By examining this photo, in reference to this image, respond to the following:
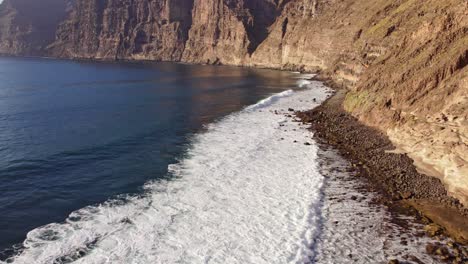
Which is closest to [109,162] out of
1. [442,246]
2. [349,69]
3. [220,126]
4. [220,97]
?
[220,126]

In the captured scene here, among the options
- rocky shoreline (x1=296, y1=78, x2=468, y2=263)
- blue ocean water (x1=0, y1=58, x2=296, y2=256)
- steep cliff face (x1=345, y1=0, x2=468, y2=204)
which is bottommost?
blue ocean water (x1=0, y1=58, x2=296, y2=256)

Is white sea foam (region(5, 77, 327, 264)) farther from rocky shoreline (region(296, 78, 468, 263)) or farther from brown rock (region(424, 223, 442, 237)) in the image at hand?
brown rock (region(424, 223, 442, 237))

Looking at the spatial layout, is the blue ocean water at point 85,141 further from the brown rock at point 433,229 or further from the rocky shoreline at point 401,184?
the brown rock at point 433,229

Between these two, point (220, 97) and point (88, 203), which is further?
point (220, 97)

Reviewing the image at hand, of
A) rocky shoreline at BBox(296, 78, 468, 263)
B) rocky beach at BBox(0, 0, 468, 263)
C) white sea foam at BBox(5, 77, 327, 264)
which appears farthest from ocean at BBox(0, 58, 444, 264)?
rocky shoreline at BBox(296, 78, 468, 263)

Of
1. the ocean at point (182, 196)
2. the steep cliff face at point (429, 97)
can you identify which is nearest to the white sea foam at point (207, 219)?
the ocean at point (182, 196)

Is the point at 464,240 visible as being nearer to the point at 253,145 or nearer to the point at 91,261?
the point at 91,261
